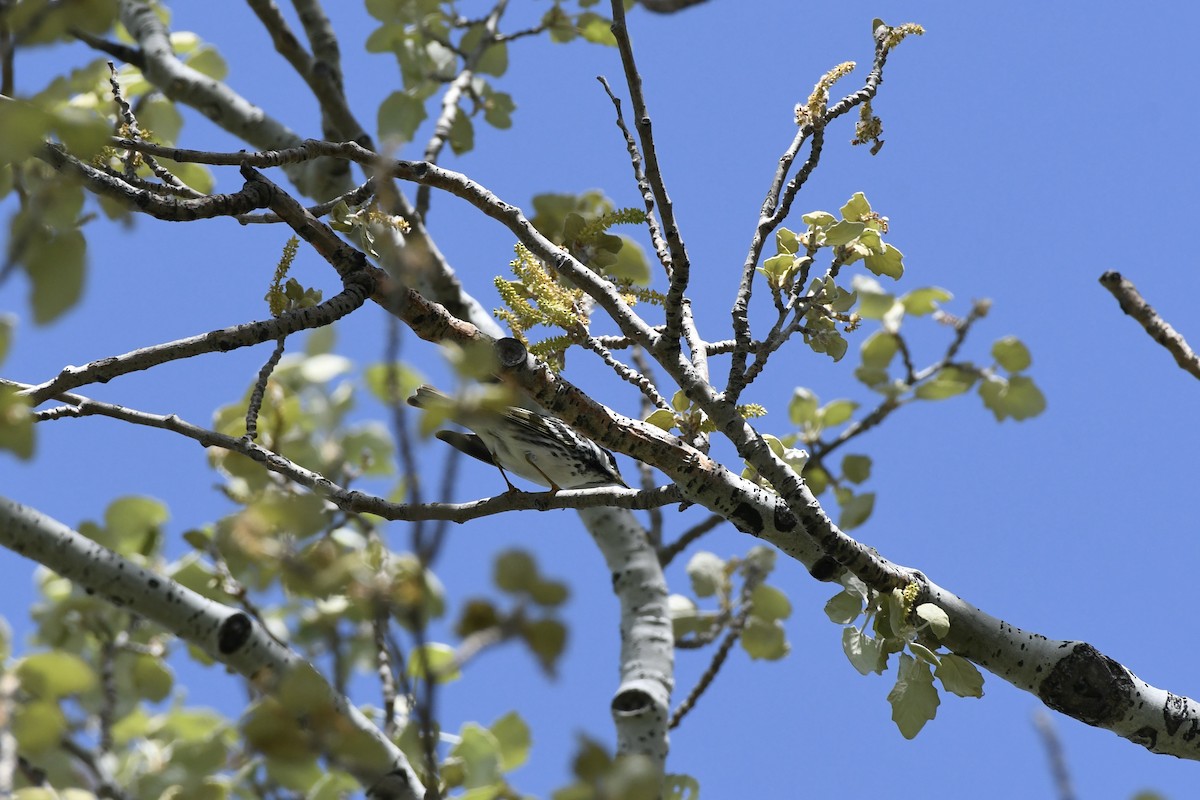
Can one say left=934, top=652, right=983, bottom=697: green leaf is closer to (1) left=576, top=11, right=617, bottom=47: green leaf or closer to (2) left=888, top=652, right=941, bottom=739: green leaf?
(2) left=888, top=652, right=941, bottom=739: green leaf

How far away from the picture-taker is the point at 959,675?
8.34ft

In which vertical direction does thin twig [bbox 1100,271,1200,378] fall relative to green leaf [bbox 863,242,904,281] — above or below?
below

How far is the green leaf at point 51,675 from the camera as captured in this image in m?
1.65

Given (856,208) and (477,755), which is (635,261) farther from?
Answer: (477,755)

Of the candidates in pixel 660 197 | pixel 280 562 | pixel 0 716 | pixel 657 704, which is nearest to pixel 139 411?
pixel 0 716

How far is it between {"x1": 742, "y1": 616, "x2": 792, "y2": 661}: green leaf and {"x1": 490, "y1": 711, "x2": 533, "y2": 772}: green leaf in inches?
58.6

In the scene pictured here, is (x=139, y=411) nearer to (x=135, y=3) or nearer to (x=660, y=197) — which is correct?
(x=660, y=197)

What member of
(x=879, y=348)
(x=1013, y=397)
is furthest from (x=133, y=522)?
(x=1013, y=397)

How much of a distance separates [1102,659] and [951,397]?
1.69 m

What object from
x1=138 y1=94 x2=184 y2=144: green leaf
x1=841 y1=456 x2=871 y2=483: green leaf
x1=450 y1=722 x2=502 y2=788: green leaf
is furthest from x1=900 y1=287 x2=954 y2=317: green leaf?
x1=138 y1=94 x2=184 y2=144: green leaf

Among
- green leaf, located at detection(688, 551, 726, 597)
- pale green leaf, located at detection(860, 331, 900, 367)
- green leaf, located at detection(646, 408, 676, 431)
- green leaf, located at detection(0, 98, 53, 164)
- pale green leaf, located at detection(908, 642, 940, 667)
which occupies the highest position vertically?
pale green leaf, located at detection(860, 331, 900, 367)

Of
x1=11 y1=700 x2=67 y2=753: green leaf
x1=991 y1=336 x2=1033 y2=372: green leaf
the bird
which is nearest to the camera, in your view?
x1=11 y1=700 x2=67 y2=753: green leaf

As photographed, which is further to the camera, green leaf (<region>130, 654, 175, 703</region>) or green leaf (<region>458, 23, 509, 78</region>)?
green leaf (<region>458, 23, 509, 78</region>)

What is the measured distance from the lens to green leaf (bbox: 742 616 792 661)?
4.32m
